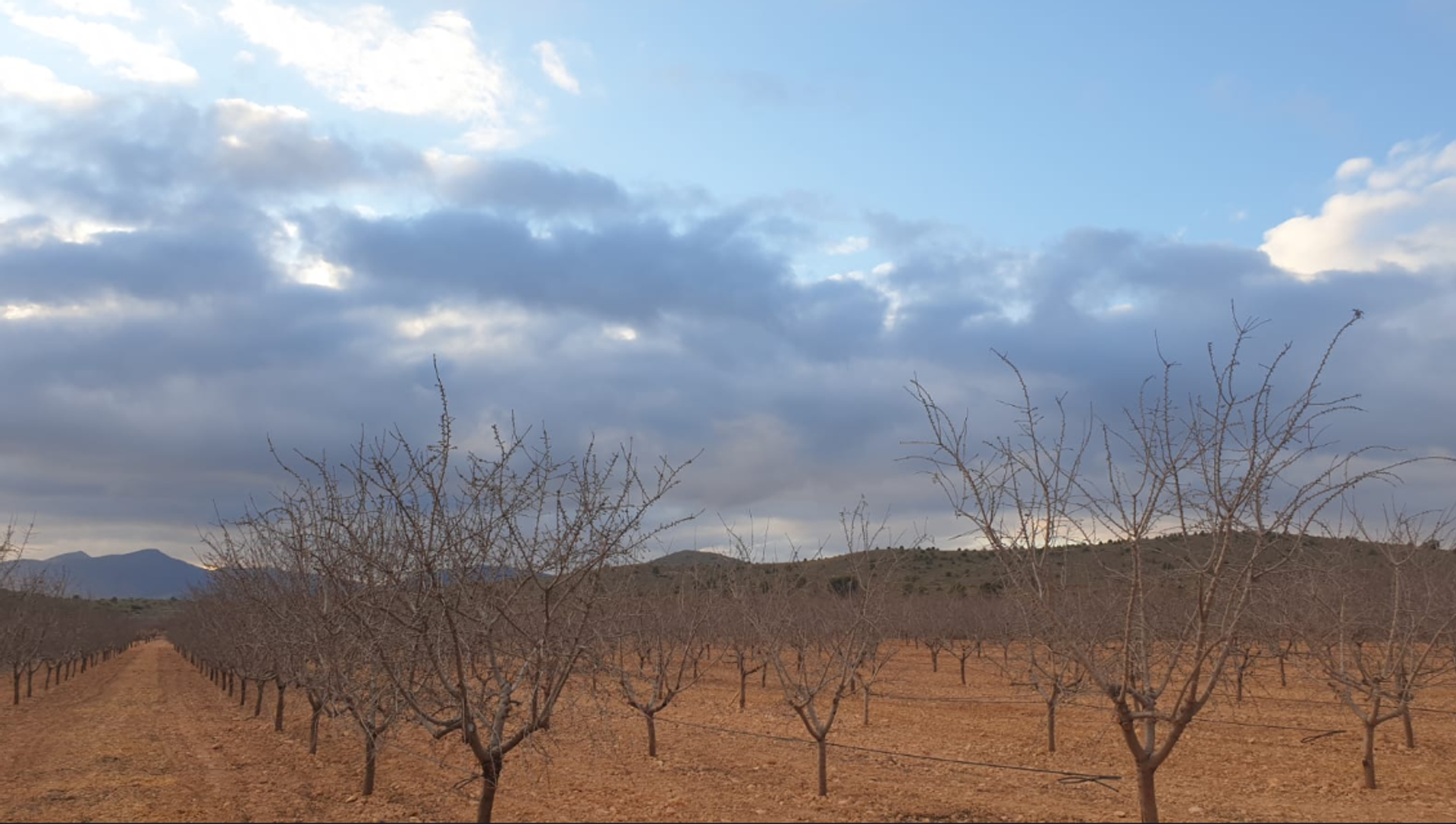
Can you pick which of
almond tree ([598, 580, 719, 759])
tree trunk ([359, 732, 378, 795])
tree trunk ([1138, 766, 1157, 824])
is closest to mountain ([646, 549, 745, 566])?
almond tree ([598, 580, 719, 759])

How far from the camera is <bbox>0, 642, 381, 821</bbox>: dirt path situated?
442 inches

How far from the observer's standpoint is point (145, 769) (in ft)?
47.5

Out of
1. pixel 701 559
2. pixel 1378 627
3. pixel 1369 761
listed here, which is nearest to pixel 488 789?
pixel 1369 761

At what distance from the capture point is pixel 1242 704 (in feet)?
73.9

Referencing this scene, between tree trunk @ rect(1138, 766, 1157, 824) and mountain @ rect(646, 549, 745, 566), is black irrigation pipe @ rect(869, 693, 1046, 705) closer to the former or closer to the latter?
mountain @ rect(646, 549, 745, 566)

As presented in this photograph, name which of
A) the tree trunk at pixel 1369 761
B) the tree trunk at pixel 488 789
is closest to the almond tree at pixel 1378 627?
the tree trunk at pixel 1369 761

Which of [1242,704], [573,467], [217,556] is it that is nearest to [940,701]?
[1242,704]

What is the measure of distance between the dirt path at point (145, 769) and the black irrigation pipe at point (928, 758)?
7.38 meters

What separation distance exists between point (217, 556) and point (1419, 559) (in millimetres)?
24940

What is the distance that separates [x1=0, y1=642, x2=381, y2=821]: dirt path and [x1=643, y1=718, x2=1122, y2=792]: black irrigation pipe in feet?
24.2

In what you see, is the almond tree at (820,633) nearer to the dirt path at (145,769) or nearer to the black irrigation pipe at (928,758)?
the black irrigation pipe at (928,758)

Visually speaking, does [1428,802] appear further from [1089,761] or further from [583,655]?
[583,655]

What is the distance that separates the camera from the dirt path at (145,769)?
11.2 metres

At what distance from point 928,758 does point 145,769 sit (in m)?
12.0
